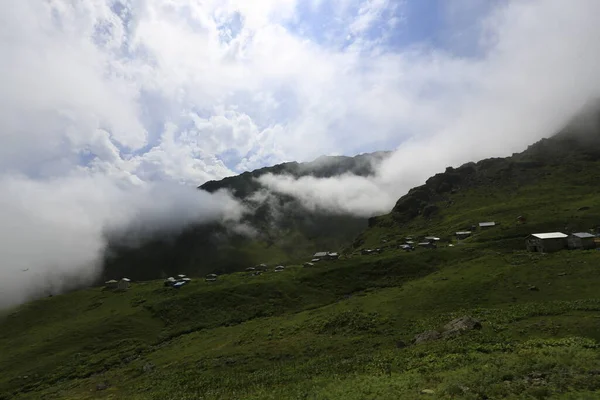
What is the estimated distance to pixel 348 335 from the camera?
52812 millimetres

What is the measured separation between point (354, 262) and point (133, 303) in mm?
74921

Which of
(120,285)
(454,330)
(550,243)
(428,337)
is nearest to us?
(454,330)

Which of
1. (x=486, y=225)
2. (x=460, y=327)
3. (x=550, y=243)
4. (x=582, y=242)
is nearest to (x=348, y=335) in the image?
(x=460, y=327)

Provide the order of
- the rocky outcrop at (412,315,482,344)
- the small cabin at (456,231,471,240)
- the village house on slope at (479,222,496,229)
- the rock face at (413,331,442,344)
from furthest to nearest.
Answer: the village house on slope at (479,222,496,229) → the small cabin at (456,231,471,240) → the rock face at (413,331,442,344) → the rocky outcrop at (412,315,482,344)

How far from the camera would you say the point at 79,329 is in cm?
8894

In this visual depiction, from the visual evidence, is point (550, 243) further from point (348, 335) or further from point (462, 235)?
point (348, 335)

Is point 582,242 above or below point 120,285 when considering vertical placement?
above

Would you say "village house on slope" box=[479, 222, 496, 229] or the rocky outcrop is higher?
"village house on slope" box=[479, 222, 496, 229]

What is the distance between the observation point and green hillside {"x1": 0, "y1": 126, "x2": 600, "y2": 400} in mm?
25859

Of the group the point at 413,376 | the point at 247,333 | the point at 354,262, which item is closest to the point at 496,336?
the point at 413,376

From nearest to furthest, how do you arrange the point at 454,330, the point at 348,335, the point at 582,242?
the point at 454,330
the point at 348,335
the point at 582,242

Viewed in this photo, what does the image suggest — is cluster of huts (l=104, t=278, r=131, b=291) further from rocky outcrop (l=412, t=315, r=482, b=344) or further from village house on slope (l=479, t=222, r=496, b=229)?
village house on slope (l=479, t=222, r=496, b=229)

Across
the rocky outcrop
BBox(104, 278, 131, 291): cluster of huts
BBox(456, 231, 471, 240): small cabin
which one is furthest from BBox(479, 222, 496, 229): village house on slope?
BBox(104, 278, 131, 291): cluster of huts

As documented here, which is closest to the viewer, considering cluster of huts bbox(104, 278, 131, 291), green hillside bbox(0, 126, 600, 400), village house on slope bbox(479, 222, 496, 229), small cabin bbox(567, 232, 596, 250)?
green hillside bbox(0, 126, 600, 400)
